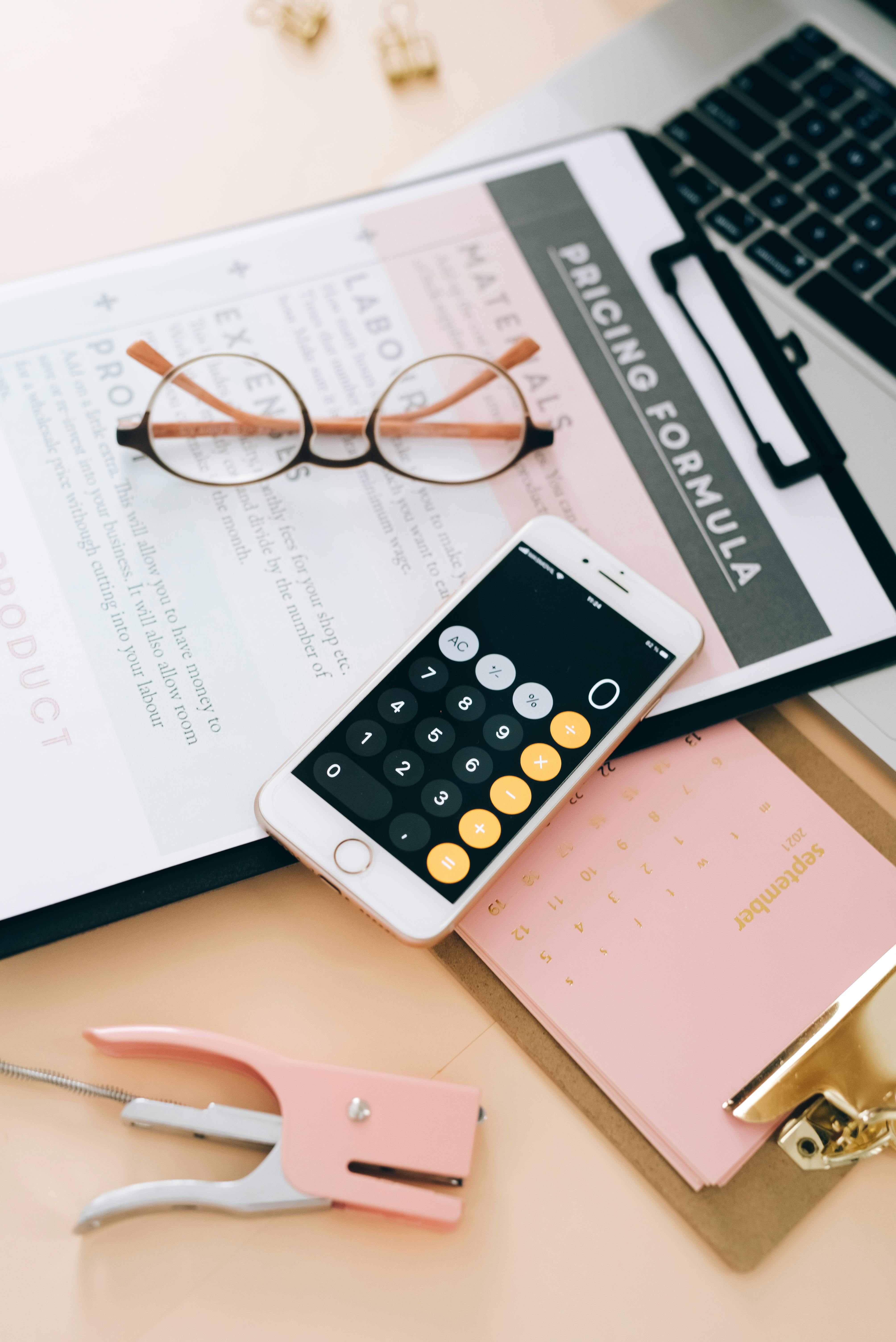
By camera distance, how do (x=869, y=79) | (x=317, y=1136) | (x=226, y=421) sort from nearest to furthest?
(x=317, y=1136)
(x=226, y=421)
(x=869, y=79)

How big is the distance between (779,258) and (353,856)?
0.45m

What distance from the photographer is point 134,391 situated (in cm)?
51

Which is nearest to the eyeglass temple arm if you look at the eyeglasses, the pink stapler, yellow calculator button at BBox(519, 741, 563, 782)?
the eyeglasses

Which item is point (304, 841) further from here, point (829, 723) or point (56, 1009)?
point (829, 723)

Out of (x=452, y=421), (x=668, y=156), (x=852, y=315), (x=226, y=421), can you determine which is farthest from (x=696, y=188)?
(x=226, y=421)

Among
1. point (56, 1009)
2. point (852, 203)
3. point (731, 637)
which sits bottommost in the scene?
point (56, 1009)

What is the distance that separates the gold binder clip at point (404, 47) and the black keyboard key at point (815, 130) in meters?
0.24

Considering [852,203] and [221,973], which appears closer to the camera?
[221,973]

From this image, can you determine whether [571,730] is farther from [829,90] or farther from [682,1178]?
[829,90]

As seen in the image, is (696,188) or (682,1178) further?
(696,188)

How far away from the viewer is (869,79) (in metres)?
0.61

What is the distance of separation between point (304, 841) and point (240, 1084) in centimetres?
11

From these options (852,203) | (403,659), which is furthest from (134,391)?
(852,203)

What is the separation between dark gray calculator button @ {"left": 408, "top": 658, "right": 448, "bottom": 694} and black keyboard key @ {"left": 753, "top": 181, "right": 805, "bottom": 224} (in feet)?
1.21
